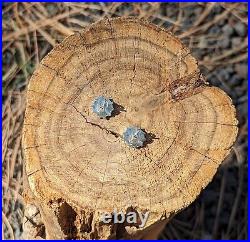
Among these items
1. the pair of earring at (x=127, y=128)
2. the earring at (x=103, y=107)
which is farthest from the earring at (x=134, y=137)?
the earring at (x=103, y=107)

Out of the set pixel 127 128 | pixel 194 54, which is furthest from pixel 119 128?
pixel 194 54

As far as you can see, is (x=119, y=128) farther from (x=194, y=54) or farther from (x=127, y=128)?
(x=194, y=54)

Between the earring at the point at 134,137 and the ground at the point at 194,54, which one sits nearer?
the earring at the point at 134,137

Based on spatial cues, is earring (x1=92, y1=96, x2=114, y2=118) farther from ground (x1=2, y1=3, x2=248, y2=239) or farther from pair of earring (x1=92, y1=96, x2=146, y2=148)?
ground (x1=2, y1=3, x2=248, y2=239)

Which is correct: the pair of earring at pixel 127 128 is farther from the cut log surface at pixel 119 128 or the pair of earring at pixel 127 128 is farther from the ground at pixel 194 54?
the ground at pixel 194 54

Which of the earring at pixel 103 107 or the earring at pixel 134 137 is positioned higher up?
the earring at pixel 103 107

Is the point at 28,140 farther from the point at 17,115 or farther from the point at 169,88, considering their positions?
the point at 17,115
